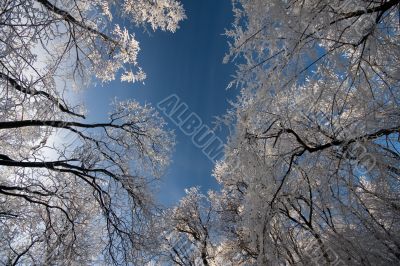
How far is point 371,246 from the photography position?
4.89 metres

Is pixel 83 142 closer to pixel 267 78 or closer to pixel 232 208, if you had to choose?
pixel 267 78

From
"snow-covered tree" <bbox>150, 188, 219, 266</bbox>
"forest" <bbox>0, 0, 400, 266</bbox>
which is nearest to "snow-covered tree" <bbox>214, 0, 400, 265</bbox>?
"forest" <bbox>0, 0, 400, 266</bbox>

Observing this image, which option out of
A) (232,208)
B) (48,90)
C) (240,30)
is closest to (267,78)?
(240,30)

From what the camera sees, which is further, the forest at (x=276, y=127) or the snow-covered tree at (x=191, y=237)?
the snow-covered tree at (x=191, y=237)

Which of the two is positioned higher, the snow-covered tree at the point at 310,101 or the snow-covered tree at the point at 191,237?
the snow-covered tree at the point at 191,237

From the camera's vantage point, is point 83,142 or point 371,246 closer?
point 371,246

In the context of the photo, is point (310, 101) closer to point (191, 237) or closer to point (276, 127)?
Result: point (276, 127)

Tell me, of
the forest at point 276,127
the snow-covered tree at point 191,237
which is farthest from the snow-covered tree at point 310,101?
the snow-covered tree at point 191,237

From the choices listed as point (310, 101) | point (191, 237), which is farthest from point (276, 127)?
point (191, 237)

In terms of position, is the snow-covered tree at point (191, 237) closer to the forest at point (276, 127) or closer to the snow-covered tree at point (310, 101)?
the forest at point (276, 127)

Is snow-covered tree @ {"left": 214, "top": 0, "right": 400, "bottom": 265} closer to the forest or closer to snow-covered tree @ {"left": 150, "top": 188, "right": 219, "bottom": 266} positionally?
the forest

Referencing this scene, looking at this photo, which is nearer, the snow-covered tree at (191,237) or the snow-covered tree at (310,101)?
the snow-covered tree at (310,101)

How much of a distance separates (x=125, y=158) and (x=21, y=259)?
8623 mm

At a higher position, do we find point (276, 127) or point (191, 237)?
point (191, 237)
